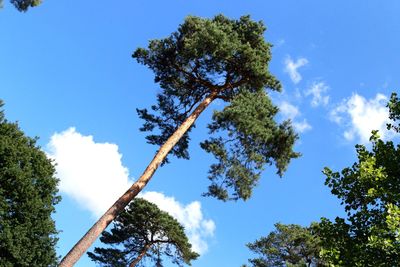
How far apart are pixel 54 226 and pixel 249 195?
10108 millimetres

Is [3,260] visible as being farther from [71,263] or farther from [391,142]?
[391,142]

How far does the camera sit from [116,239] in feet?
103

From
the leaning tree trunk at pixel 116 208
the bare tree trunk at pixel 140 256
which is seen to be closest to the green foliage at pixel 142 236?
the bare tree trunk at pixel 140 256

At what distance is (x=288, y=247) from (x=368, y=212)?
89.0 ft

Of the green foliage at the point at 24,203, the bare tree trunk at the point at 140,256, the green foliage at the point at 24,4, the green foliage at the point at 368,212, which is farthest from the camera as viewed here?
the bare tree trunk at the point at 140,256

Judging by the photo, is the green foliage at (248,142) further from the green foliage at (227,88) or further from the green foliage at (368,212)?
the green foliage at (368,212)

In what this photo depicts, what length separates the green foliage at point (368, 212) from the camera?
309 inches

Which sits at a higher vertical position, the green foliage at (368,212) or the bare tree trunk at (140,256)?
the bare tree trunk at (140,256)

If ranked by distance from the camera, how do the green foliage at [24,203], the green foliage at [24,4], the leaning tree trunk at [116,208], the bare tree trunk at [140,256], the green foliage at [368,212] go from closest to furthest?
1. the green foliage at [368,212]
2. the leaning tree trunk at [116,208]
3. the green foliage at [24,203]
4. the green foliage at [24,4]
5. the bare tree trunk at [140,256]

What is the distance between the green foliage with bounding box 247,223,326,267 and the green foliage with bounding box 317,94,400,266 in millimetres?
24060

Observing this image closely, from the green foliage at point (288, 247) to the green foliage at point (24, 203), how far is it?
65.8ft

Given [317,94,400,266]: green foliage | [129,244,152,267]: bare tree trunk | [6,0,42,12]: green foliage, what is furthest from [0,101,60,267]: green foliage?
[317,94,400,266]: green foliage

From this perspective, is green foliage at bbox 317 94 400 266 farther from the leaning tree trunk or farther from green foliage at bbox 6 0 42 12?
green foliage at bbox 6 0 42 12

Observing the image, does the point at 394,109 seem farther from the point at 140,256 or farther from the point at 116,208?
the point at 140,256
